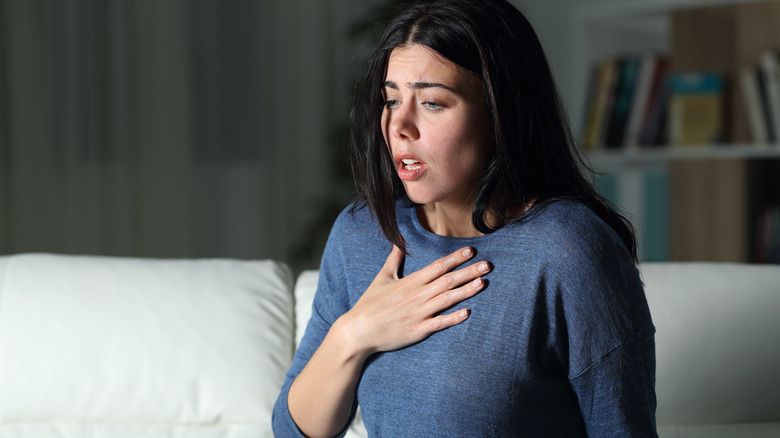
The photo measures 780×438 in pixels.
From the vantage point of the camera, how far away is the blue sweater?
90 centimetres

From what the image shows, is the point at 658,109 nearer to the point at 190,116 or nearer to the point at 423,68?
the point at 190,116

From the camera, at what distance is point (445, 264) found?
100cm

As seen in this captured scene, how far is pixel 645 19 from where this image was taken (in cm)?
301

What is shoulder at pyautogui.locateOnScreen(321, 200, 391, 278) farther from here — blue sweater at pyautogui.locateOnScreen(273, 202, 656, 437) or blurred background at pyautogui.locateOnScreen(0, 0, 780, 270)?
blurred background at pyautogui.locateOnScreen(0, 0, 780, 270)

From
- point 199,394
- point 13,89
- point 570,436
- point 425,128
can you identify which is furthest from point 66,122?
point 570,436

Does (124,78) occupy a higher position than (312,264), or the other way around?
(124,78)

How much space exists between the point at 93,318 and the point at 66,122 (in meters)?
1.32

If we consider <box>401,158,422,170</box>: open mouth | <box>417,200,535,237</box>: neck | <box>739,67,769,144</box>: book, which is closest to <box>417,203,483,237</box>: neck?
<box>417,200,535,237</box>: neck

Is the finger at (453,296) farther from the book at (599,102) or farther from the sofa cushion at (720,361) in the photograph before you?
the book at (599,102)

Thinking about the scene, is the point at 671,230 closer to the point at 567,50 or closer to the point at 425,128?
the point at 567,50

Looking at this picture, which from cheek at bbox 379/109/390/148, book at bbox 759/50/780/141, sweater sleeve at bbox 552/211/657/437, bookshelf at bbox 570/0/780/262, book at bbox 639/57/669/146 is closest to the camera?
sweater sleeve at bbox 552/211/657/437

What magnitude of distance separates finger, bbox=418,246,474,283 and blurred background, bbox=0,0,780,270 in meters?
1.50

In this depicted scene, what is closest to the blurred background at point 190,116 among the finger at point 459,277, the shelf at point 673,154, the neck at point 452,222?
the shelf at point 673,154

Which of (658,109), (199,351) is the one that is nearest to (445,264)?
(199,351)
